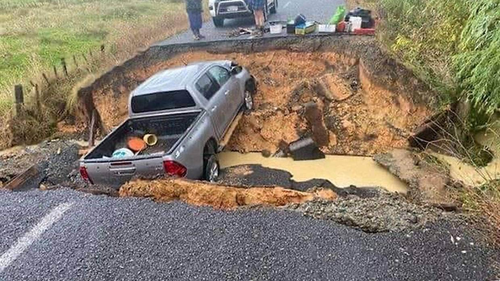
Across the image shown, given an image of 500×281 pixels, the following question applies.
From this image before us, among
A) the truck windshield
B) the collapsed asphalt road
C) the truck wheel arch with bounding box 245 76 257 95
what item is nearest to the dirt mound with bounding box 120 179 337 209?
the collapsed asphalt road

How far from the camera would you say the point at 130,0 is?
28.6 metres

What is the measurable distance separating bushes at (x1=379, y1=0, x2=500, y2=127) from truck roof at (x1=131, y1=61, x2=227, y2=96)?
204 inches

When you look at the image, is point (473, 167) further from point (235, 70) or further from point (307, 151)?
point (235, 70)

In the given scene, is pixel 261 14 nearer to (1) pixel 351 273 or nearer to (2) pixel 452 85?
(2) pixel 452 85

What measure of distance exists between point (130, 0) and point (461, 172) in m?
26.1

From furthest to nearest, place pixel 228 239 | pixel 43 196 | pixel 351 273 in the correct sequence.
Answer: pixel 43 196
pixel 228 239
pixel 351 273

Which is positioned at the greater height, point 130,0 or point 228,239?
point 130,0

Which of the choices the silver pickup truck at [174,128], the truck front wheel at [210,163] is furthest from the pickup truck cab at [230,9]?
the truck front wheel at [210,163]

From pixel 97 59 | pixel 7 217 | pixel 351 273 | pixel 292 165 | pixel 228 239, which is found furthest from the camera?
pixel 97 59

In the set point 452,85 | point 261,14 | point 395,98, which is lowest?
point 395,98

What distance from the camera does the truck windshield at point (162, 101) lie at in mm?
8688

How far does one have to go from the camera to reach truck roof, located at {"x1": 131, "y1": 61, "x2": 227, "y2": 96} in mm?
8748

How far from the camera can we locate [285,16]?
17.7m

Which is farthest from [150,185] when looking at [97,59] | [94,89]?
[97,59]
